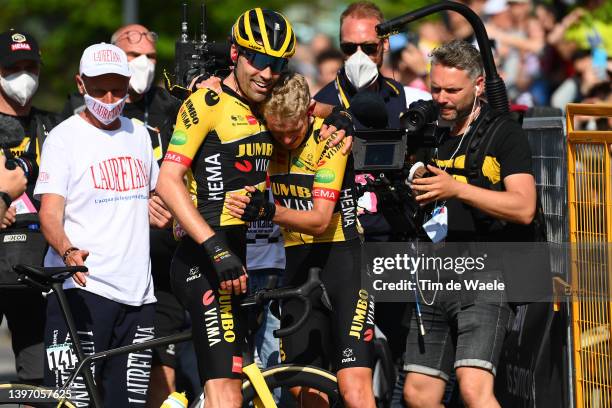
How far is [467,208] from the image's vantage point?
23.3 feet

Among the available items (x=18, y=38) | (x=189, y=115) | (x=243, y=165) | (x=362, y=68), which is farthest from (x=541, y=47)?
(x=189, y=115)

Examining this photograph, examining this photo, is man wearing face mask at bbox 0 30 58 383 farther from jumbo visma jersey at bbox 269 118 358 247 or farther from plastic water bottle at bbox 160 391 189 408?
jumbo visma jersey at bbox 269 118 358 247

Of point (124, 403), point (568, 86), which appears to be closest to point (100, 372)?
point (124, 403)

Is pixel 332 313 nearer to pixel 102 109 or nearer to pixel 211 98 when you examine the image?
pixel 211 98

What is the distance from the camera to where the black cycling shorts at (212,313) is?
654 cm

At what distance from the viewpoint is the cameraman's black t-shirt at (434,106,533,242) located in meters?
6.89

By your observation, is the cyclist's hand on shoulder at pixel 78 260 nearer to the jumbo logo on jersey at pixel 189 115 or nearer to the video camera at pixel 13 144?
the jumbo logo on jersey at pixel 189 115

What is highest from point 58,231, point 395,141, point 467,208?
point 395,141

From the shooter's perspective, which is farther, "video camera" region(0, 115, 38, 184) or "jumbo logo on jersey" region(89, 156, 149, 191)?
"video camera" region(0, 115, 38, 184)

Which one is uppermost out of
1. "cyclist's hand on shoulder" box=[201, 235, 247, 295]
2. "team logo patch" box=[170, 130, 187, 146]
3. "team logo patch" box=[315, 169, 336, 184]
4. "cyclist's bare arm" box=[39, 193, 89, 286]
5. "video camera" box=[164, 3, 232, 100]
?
"video camera" box=[164, 3, 232, 100]

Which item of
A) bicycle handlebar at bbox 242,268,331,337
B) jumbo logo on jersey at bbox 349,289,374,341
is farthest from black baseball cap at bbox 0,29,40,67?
jumbo logo on jersey at bbox 349,289,374,341

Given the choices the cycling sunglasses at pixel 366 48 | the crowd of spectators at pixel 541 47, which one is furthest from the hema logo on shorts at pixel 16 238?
the crowd of spectators at pixel 541 47

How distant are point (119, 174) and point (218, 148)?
34.7 inches

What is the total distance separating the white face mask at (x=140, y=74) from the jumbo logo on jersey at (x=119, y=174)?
1487 mm
